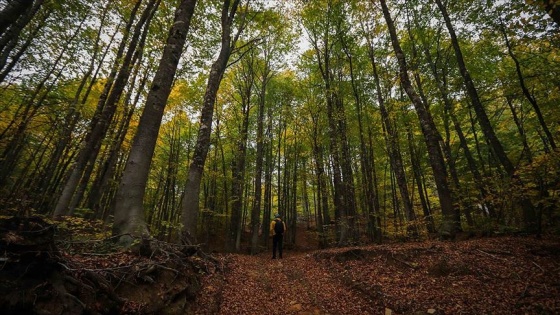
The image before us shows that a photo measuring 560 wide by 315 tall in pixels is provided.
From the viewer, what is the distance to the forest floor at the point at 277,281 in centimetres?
245

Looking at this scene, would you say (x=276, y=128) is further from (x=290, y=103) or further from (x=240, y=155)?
(x=240, y=155)

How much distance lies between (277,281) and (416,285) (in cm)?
384

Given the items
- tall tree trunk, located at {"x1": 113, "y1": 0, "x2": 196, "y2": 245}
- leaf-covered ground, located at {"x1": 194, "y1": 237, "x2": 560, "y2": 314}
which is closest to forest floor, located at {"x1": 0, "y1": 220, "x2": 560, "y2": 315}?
leaf-covered ground, located at {"x1": 194, "y1": 237, "x2": 560, "y2": 314}

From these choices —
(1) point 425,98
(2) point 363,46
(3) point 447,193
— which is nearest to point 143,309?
(3) point 447,193

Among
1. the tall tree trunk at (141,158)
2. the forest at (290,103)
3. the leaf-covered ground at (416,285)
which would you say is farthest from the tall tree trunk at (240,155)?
the tall tree trunk at (141,158)

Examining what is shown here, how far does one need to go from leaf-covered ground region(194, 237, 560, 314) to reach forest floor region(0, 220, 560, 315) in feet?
0.06

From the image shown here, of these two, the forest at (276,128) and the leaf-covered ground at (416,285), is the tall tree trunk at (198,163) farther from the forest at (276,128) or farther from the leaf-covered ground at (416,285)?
the leaf-covered ground at (416,285)

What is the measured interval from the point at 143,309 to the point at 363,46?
19030mm

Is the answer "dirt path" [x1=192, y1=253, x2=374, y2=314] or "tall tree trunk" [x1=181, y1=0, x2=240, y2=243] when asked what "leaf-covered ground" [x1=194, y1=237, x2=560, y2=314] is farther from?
"tall tree trunk" [x1=181, y1=0, x2=240, y2=243]

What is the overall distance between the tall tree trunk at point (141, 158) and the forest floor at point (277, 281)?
690mm

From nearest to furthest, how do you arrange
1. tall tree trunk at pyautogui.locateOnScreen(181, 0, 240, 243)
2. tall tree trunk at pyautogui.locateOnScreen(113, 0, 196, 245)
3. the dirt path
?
1. tall tree trunk at pyautogui.locateOnScreen(113, 0, 196, 245)
2. the dirt path
3. tall tree trunk at pyautogui.locateOnScreen(181, 0, 240, 243)

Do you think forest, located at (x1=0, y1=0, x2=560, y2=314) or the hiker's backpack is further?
the hiker's backpack

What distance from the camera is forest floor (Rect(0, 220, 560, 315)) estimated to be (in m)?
2.45

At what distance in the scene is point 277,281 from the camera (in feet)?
24.2
